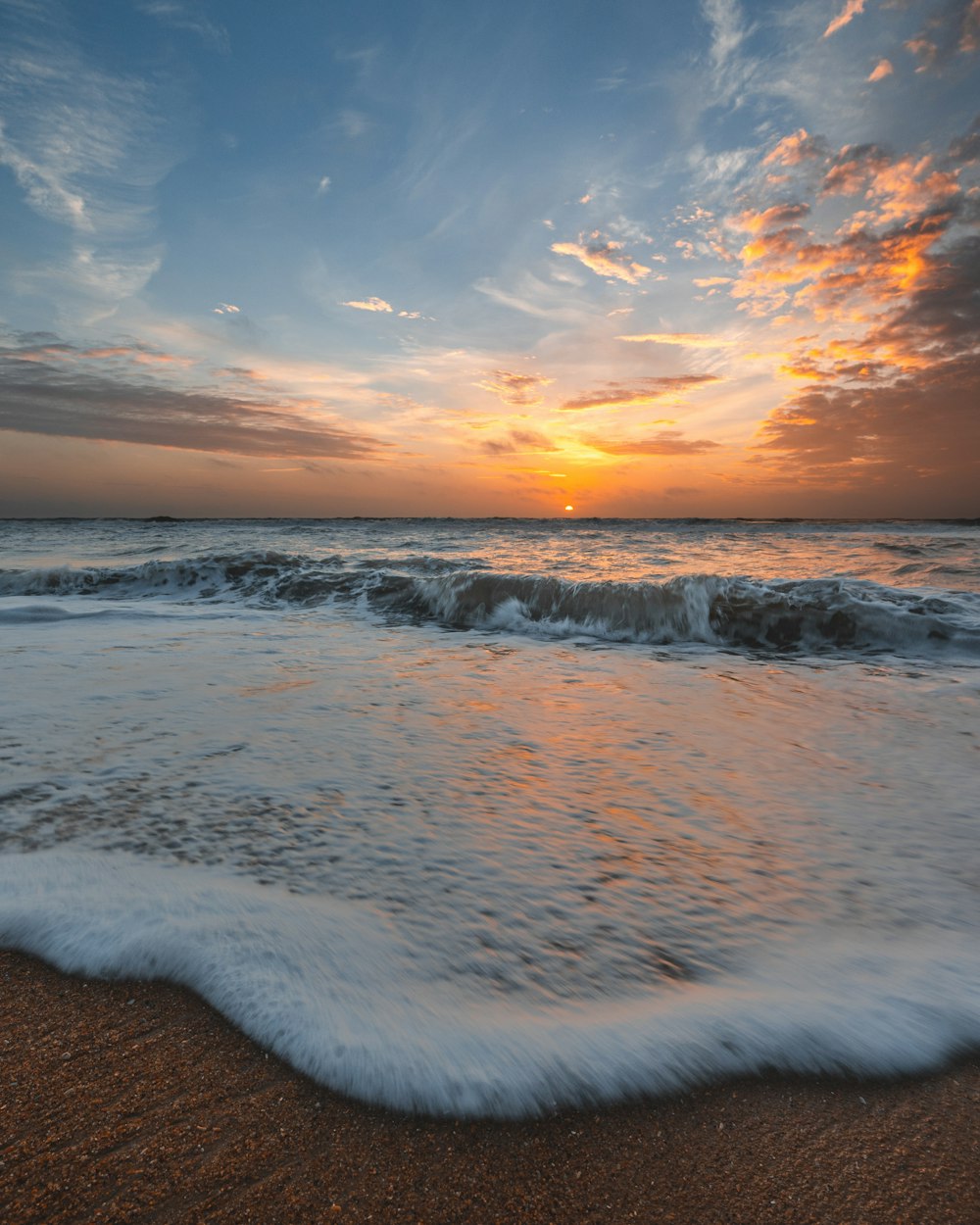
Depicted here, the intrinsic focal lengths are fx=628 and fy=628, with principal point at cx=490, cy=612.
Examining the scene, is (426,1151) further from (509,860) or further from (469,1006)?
(509,860)

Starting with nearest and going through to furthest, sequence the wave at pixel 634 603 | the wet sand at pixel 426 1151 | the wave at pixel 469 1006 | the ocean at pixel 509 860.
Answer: the wet sand at pixel 426 1151, the wave at pixel 469 1006, the ocean at pixel 509 860, the wave at pixel 634 603

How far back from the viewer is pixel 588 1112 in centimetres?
118

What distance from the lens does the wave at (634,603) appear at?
645 cm

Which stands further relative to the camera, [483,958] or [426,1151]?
[483,958]

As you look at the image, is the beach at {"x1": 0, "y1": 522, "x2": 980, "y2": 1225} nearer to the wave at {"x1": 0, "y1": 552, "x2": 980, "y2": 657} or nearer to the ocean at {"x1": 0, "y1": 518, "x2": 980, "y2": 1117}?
the ocean at {"x1": 0, "y1": 518, "x2": 980, "y2": 1117}

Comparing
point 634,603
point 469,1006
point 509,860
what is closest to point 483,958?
point 469,1006

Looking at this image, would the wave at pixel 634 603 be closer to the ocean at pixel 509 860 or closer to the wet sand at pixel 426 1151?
the ocean at pixel 509 860

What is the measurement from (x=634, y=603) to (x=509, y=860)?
5.98 m

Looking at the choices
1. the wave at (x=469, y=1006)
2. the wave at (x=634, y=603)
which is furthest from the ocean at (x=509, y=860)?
the wave at (x=634, y=603)

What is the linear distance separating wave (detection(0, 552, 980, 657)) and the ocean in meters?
1.47

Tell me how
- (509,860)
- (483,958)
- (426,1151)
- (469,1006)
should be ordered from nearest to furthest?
1. (426,1151)
2. (469,1006)
3. (483,958)
4. (509,860)

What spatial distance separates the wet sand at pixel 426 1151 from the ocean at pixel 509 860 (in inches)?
2.3

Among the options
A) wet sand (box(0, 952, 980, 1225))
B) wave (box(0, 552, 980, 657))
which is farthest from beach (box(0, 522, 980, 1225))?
wave (box(0, 552, 980, 657))

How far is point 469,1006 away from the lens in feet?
4.59
